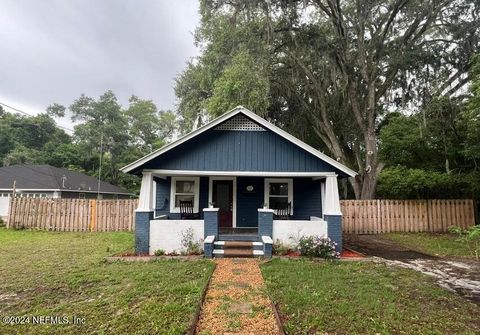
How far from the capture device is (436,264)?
7066 millimetres

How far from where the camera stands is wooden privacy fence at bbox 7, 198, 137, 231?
12781 millimetres

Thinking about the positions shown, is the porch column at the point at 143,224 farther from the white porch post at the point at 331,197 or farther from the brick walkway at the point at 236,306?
the white porch post at the point at 331,197

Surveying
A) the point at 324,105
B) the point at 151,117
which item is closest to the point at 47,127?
the point at 151,117

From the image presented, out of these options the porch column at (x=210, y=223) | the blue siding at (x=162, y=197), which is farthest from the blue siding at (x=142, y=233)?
the blue siding at (x=162, y=197)

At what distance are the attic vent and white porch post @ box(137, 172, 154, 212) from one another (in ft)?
8.26

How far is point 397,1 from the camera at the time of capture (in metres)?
12.9

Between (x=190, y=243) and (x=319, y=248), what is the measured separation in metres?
3.45

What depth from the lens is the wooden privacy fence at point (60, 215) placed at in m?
12.8

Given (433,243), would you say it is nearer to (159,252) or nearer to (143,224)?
(159,252)

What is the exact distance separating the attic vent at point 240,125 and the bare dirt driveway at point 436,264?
493cm

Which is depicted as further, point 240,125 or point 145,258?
point 240,125

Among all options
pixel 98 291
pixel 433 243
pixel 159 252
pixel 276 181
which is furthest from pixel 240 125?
pixel 433 243

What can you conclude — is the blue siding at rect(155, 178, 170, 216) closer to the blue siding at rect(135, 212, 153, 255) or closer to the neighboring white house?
the blue siding at rect(135, 212, 153, 255)

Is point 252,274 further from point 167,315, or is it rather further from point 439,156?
point 439,156
